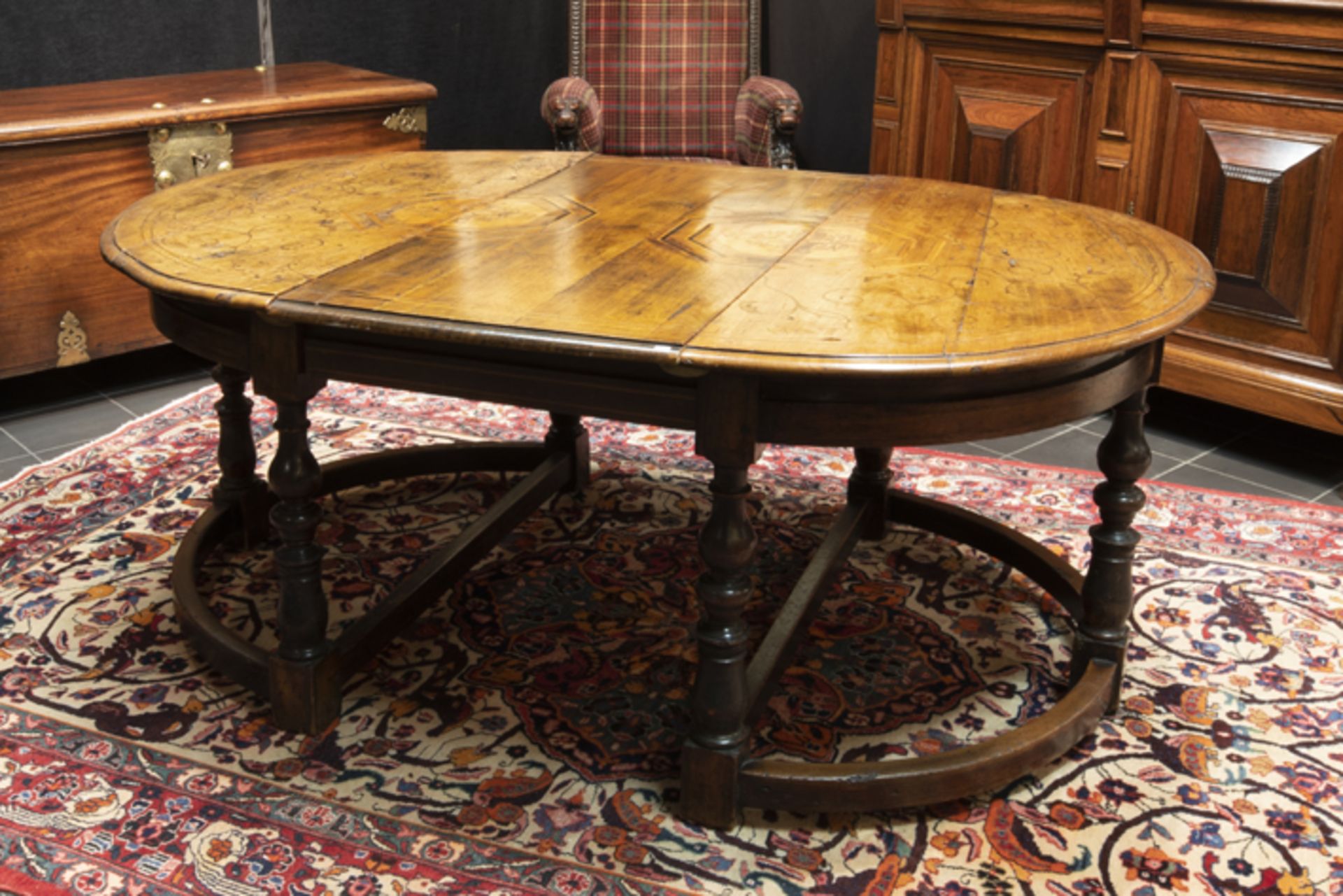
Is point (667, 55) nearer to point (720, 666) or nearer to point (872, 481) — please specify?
point (872, 481)

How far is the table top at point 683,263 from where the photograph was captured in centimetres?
187

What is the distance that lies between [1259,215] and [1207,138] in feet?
0.79

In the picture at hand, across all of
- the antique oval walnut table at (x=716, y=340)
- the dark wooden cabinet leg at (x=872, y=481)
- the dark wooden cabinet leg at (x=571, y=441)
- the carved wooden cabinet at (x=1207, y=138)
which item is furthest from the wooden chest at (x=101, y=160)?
the dark wooden cabinet leg at (x=872, y=481)

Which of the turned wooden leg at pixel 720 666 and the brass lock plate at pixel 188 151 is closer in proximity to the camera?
the turned wooden leg at pixel 720 666

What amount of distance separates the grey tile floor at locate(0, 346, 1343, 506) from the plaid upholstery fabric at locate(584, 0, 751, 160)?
1593 millimetres

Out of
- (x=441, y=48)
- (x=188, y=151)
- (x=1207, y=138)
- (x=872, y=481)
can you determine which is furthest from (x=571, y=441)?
(x=441, y=48)

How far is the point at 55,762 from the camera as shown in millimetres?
2211

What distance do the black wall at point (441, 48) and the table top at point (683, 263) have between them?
1.75 metres

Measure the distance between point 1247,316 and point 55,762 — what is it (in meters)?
2.95

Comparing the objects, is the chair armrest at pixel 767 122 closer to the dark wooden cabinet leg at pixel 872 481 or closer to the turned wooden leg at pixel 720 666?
the dark wooden cabinet leg at pixel 872 481

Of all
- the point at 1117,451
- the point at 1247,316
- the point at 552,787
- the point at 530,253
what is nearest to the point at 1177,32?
the point at 1247,316

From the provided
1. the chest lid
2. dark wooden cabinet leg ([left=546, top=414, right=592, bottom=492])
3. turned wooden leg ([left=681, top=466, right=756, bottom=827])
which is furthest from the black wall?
turned wooden leg ([left=681, top=466, right=756, bottom=827])

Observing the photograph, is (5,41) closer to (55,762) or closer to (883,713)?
(55,762)

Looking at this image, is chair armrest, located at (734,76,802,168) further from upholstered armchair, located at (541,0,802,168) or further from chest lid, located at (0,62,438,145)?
chest lid, located at (0,62,438,145)
